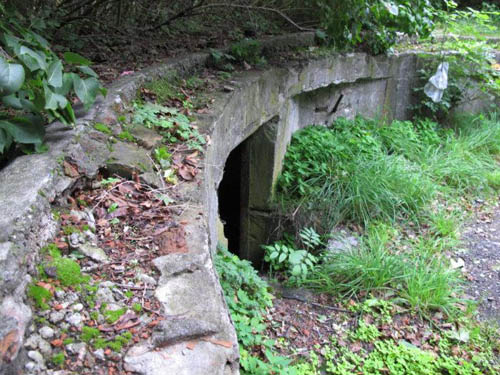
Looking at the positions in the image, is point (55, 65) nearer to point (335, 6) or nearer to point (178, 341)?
point (178, 341)

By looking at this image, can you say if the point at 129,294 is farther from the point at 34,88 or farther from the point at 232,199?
the point at 232,199

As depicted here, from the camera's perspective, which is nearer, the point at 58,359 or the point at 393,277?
the point at 58,359

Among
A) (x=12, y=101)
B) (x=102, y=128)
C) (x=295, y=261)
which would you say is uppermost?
(x=12, y=101)

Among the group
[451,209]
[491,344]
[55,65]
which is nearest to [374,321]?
[491,344]

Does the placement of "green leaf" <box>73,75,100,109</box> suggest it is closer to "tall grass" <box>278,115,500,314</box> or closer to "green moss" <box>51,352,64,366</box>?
"green moss" <box>51,352,64,366</box>

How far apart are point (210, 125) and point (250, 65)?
4.48ft

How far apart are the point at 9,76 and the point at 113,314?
84cm

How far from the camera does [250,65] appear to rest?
12.3 ft

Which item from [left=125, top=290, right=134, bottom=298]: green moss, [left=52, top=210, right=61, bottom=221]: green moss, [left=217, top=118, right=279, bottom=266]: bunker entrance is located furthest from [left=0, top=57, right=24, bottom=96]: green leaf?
[left=217, top=118, right=279, bottom=266]: bunker entrance

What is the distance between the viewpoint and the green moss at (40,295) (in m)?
1.21

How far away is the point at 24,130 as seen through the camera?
5.63 ft

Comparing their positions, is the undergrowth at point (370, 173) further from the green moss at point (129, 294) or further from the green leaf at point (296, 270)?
the green moss at point (129, 294)

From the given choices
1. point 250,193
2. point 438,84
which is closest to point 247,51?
point 250,193

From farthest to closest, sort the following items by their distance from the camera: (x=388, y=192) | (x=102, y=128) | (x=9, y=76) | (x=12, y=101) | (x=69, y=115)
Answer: (x=388, y=192)
(x=102, y=128)
(x=69, y=115)
(x=12, y=101)
(x=9, y=76)
